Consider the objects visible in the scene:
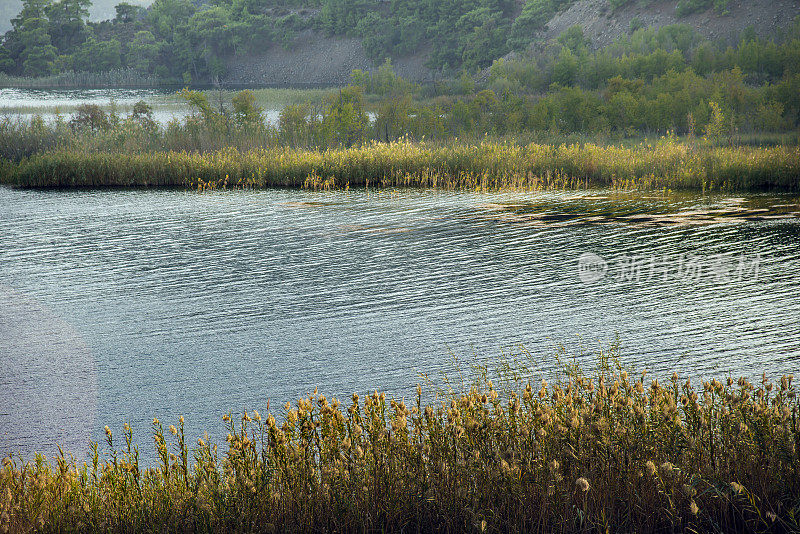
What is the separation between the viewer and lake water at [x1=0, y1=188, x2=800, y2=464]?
7.91 meters

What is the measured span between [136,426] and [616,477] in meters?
4.48

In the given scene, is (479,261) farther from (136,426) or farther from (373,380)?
(136,426)

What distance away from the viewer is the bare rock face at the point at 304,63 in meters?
101

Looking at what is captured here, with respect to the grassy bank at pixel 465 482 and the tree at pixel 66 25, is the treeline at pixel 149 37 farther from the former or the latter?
the grassy bank at pixel 465 482

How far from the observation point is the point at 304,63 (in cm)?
10594

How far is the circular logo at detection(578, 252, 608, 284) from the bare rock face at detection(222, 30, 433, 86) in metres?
88.2

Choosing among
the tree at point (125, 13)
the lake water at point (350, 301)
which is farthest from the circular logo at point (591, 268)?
the tree at point (125, 13)

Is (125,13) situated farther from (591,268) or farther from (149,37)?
(591,268)

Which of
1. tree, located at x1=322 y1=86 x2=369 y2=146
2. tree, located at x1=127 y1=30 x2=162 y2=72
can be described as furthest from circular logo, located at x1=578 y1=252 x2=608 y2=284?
tree, located at x1=127 y1=30 x2=162 y2=72

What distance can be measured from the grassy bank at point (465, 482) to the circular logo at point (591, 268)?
7243 mm

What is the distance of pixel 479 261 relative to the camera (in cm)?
1366

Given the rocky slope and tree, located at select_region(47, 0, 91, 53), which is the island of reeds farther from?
tree, located at select_region(47, 0, 91, 53)

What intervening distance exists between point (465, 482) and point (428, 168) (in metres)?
21.0

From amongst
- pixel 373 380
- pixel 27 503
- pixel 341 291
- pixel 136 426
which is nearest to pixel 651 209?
pixel 341 291
